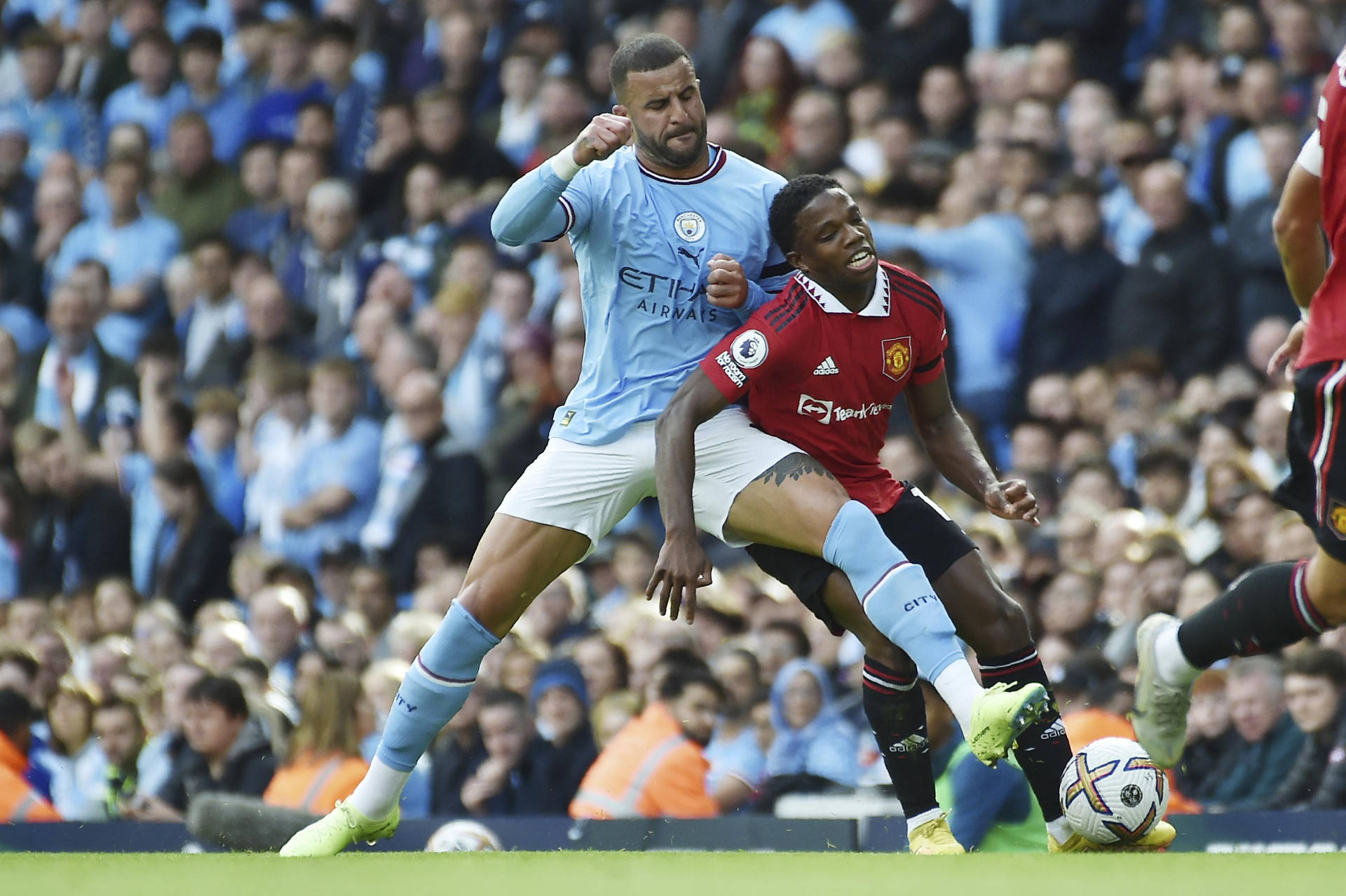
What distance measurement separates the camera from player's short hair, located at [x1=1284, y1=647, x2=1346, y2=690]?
24.7 ft

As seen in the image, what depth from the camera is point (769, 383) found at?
19.5ft

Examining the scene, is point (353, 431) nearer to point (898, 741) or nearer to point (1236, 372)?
point (1236, 372)

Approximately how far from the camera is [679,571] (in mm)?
5484

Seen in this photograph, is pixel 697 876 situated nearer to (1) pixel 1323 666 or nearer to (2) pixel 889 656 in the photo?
(2) pixel 889 656

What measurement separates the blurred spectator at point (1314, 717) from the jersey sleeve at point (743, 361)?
3103 millimetres

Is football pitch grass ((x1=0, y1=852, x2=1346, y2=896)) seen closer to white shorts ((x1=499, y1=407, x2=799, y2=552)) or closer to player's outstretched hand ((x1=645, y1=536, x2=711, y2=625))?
player's outstretched hand ((x1=645, y1=536, x2=711, y2=625))

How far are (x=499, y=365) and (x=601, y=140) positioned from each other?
628cm

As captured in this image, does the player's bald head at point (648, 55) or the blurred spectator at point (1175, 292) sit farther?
the blurred spectator at point (1175, 292)

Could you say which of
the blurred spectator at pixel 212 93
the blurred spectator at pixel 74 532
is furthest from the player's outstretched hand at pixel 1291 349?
the blurred spectator at pixel 212 93

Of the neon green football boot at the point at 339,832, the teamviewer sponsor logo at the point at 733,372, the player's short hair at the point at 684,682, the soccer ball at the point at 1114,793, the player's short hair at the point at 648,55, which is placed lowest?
the player's short hair at the point at 684,682

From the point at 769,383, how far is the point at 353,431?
257 inches

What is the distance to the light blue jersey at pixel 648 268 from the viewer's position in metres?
6.04

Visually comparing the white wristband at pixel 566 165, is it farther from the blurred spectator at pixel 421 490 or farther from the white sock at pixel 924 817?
the blurred spectator at pixel 421 490

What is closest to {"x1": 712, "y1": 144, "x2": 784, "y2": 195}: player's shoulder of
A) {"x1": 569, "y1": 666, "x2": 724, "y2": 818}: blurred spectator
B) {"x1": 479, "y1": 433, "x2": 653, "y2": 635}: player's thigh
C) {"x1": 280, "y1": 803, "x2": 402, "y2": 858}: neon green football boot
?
{"x1": 479, "y1": 433, "x2": 653, "y2": 635}: player's thigh
